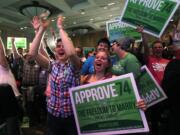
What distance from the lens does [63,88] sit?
81.4 inches

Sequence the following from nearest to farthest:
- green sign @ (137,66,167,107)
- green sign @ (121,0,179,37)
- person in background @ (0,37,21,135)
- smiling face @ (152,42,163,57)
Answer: person in background @ (0,37,21,135) → green sign @ (137,66,167,107) → green sign @ (121,0,179,37) → smiling face @ (152,42,163,57)

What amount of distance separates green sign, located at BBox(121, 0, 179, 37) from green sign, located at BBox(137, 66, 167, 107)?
15.3 inches

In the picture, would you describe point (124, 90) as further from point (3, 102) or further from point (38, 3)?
point (38, 3)

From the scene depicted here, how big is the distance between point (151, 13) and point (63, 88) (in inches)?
43.2

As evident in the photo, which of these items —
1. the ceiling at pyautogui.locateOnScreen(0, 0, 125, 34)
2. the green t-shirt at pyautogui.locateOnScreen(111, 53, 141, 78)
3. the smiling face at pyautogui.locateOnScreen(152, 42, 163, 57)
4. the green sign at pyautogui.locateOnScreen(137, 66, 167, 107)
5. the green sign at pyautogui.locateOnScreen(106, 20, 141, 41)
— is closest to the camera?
the green sign at pyautogui.locateOnScreen(137, 66, 167, 107)

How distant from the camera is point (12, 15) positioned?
37.6 feet

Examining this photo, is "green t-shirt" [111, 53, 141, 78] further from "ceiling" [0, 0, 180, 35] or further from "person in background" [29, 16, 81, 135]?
"ceiling" [0, 0, 180, 35]

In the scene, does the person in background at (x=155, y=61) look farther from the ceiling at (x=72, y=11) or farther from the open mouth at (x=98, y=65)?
the ceiling at (x=72, y=11)

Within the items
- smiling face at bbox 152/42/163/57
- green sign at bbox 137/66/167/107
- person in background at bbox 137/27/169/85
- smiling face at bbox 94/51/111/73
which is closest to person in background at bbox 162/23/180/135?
green sign at bbox 137/66/167/107

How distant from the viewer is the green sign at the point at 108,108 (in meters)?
1.81

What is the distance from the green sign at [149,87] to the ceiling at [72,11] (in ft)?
24.9

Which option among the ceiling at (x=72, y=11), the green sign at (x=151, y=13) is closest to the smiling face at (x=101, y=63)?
the green sign at (x=151, y=13)

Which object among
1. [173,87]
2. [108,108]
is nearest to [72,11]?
[108,108]

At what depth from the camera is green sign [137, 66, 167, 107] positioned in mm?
2261
